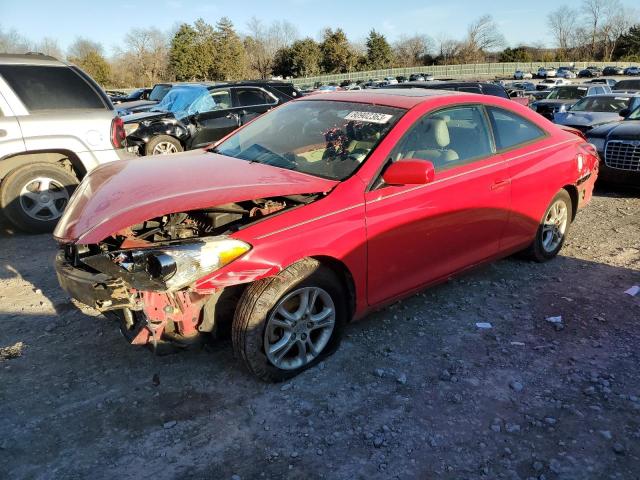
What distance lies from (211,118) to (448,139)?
7240 mm

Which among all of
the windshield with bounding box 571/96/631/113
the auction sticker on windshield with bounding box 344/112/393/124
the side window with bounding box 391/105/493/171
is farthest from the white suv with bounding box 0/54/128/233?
the windshield with bounding box 571/96/631/113

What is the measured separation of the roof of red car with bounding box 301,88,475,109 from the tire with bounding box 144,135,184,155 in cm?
569

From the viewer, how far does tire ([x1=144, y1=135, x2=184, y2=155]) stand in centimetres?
927

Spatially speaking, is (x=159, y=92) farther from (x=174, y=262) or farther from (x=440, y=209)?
(x=174, y=262)

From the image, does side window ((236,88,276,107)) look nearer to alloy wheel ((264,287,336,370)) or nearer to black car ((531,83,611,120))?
alloy wheel ((264,287,336,370))

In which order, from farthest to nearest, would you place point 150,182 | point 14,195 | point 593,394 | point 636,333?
point 14,195 → point 636,333 → point 150,182 → point 593,394

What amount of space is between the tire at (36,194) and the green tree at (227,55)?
50.4 metres

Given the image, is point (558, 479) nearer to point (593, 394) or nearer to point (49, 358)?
point (593, 394)

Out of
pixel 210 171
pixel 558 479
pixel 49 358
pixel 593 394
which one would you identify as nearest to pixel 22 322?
pixel 49 358

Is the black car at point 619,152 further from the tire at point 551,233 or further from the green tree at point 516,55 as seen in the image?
the green tree at point 516,55

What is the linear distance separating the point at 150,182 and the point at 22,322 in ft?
5.53

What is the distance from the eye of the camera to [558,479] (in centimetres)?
238

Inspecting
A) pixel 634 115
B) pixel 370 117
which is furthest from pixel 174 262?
pixel 634 115

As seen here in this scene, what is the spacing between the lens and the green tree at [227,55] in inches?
2116
